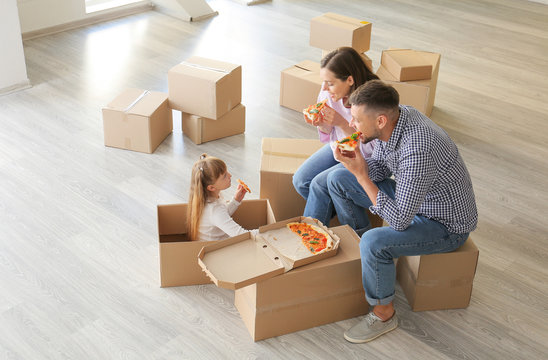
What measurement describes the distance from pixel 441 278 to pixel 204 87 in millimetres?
1834

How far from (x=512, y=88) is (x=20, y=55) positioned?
360cm

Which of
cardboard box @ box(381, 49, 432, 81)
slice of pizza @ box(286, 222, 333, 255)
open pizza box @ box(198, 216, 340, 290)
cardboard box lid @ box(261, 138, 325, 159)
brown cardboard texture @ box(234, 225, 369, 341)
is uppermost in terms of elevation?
cardboard box @ box(381, 49, 432, 81)

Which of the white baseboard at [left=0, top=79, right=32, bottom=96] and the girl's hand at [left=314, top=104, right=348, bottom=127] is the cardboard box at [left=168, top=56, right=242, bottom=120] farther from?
the white baseboard at [left=0, top=79, right=32, bottom=96]

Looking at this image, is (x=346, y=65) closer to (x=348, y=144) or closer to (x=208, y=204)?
(x=348, y=144)

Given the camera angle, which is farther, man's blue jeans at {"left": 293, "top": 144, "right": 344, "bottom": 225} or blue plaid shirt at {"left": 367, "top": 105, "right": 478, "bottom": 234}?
man's blue jeans at {"left": 293, "top": 144, "right": 344, "bottom": 225}

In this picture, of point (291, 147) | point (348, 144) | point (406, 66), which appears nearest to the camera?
point (348, 144)

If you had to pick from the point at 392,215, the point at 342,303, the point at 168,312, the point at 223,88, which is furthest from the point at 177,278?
the point at 223,88

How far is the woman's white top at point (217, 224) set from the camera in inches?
103

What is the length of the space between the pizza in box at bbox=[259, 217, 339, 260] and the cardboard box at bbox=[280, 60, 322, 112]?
181cm

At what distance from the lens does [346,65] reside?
8.97 ft

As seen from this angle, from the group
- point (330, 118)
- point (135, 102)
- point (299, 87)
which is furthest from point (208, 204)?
point (299, 87)

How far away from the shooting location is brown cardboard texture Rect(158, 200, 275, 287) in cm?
256

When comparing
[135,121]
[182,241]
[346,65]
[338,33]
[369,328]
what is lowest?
[369,328]

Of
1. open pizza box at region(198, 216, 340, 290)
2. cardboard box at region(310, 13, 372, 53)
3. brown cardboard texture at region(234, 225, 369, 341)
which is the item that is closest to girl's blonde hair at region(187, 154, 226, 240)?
open pizza box at region(198, 216, 340, 290)
